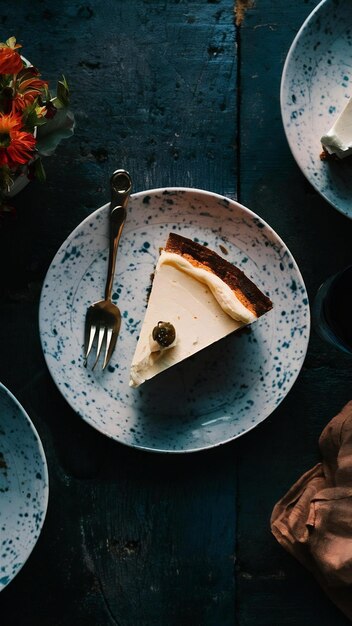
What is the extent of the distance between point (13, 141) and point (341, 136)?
0.60 metres

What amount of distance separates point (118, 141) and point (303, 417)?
61 centimetres

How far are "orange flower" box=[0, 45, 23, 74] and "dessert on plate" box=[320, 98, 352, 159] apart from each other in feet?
1.88

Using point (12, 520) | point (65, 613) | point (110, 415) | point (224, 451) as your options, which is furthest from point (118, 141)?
point (65, 613)

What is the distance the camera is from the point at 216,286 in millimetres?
1351

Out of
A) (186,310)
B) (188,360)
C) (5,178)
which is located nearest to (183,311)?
(186,310)

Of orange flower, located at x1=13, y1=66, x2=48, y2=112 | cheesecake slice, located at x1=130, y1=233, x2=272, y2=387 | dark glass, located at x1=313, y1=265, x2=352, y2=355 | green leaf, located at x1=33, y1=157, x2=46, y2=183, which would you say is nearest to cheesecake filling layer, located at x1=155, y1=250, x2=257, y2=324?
cheesecake slice, located at x1=130, y1=233, x2=272, y2=387

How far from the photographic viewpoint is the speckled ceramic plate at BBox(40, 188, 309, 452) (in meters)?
1.39

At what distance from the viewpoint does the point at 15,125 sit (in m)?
1.09

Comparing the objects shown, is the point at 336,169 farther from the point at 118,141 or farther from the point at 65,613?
the point at 65,613

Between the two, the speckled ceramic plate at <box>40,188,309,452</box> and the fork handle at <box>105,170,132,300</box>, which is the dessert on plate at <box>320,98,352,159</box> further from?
the fork handle at <box>105,170,132,300</box>

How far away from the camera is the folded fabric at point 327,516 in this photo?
1.36 metres

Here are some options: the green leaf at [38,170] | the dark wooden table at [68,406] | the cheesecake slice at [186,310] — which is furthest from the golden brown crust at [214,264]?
the green leaf at [38,170]

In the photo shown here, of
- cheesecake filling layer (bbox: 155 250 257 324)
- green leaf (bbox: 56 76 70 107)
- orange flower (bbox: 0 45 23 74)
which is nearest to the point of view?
orange flower (bbox: 0 45 23 74)

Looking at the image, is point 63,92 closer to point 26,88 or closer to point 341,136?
point 26,88
